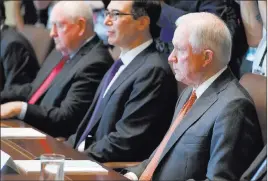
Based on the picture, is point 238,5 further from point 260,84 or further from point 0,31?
point 0,31

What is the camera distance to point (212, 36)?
3.34m

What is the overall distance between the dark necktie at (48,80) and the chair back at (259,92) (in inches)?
77.4

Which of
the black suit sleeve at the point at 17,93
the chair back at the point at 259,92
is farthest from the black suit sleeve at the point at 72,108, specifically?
the chair back at the point at 259,92

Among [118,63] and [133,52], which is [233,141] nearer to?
[133,52]

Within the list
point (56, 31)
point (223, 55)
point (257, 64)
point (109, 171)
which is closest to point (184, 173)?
point (109, 171)

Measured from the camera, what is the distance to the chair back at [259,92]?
329cm

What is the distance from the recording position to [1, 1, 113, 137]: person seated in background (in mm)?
4719

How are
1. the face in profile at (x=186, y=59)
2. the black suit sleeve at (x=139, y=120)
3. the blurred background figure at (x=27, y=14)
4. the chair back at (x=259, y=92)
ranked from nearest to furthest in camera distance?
1. the chair back at (x=259, y=92)
2. the face in profile at (x=186, y=59)
3. the black suit sleeve at (x=139, y=120)
4. the blurred background figure at (x=27, y=14)

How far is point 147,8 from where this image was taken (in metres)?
4.35

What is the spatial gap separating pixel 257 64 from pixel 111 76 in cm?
83

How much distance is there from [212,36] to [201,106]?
0.30 m

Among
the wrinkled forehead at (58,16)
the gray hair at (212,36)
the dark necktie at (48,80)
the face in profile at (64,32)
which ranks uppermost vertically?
the gray hair at (212,36)

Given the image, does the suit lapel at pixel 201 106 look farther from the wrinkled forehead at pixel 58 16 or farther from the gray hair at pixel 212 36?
the wrinkled forehead at pixel 58 16

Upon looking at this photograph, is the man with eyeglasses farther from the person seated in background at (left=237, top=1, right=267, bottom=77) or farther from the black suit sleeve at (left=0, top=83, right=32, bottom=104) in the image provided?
the black suit sleeve at (left=0, top=83, right=32, bottom=104)
